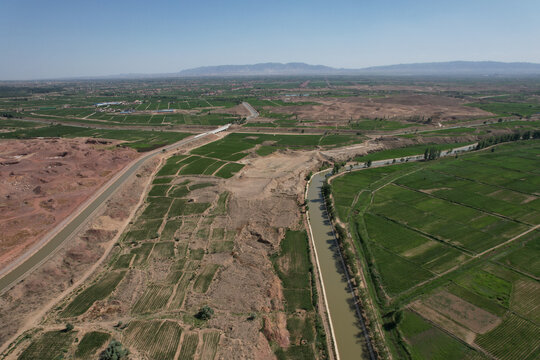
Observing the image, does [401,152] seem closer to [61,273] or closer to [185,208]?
[185,208]

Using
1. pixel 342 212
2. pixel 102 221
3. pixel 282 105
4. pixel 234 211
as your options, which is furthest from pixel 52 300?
pixel 282 105

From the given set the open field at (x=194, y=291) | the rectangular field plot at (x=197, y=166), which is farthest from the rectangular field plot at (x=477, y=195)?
the rectangular field plot at (x=197, y=166)

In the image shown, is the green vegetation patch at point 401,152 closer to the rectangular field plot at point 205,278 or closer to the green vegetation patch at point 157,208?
the green vegetation patch at point 157,208

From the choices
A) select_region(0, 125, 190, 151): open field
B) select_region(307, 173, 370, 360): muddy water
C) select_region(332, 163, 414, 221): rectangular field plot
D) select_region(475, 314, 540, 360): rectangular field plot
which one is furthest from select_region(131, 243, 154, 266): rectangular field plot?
select_region(0, 125, 190, 151): open field

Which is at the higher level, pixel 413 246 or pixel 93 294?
pixel 413 246

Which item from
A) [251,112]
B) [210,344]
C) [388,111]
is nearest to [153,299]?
[210,344]

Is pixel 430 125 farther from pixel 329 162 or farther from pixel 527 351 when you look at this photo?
pixel 527 351

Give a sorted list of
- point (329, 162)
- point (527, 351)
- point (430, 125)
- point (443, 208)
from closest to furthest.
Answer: point (527, 351)
point (443, 208)
point (329, 162)
point (430, 125)
